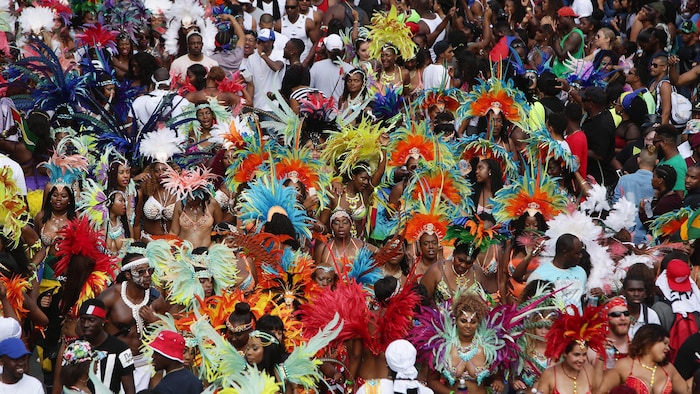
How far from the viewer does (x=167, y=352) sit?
8500 millimetres

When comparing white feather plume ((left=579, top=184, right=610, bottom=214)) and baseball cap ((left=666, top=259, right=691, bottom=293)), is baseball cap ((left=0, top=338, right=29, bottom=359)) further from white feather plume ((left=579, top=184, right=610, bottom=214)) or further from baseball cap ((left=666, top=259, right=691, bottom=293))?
white feather plume ((left=579, top=184, right=610, bottom=214))

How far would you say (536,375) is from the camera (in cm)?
939

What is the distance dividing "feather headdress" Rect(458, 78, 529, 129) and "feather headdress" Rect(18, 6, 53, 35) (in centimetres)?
616

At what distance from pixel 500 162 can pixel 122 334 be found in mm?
4642

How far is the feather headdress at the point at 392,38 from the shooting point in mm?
16031

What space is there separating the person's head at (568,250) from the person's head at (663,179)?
76.3 inches

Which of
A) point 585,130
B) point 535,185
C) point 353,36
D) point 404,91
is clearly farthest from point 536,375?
point 353,36

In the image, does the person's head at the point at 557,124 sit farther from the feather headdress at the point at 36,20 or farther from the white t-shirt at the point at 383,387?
the feather headdress at the point at 36,20

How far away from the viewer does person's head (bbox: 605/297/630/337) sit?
30.8 ft

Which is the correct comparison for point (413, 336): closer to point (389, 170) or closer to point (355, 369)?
point (355, 369)

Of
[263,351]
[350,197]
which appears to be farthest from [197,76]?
[263,351]

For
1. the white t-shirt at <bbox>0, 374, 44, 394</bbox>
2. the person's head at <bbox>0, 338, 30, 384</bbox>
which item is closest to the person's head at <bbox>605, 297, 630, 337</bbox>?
the white t-shirt at <bbox>0, 374, 44, 394</bbox>

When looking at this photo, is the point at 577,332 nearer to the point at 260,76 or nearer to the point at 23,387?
the point at 23,387

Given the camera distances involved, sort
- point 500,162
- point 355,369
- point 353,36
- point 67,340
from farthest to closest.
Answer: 1. point 353,36
2. point 500,162
3. point 67,340
4. point 355,369
